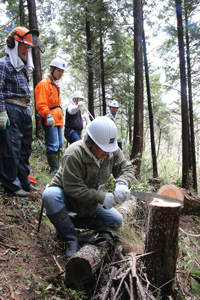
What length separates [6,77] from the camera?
3.32 metres

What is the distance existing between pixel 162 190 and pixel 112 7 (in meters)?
10.1

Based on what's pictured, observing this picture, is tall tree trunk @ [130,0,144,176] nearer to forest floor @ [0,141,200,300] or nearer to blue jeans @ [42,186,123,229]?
forest floor @ [0,141,200,300]

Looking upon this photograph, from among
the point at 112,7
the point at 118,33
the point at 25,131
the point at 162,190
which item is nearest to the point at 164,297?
the point at 162,190

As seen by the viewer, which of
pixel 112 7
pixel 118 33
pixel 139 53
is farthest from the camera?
pixel 118 33

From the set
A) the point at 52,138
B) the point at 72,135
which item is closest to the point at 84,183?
the point at 52,138

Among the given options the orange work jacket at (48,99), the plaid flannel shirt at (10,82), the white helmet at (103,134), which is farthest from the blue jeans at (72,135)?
the white helmet at (103,134)

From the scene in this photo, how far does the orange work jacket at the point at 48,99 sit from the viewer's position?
452 cm

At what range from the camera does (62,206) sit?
2607 mm

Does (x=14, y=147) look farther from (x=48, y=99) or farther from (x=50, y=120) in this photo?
(x=48, y=99)

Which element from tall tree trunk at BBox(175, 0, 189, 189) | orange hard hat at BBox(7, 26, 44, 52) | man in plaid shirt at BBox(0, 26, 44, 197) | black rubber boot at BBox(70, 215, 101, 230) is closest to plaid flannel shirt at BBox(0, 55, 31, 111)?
man in plaid shirt at BBox(0, 26, 44, 197)

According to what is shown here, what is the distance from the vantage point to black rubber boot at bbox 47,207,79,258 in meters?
2.58

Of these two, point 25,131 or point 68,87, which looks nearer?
point 25,131

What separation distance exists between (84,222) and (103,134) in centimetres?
128

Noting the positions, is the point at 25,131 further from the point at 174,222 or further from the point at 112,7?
the point at 112,7
